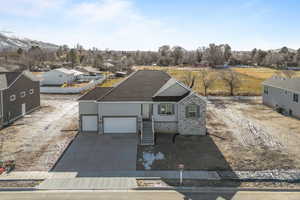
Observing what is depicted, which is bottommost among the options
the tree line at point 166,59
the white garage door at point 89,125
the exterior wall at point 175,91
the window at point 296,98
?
the white garage door at point 89,125

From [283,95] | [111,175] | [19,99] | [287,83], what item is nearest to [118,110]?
[111,175]

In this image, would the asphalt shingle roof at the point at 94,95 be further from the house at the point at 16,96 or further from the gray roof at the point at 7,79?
the gray roof at the point at 7,79

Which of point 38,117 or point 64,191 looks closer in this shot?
point 64,191

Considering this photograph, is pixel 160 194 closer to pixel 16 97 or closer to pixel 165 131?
pixel 165 131

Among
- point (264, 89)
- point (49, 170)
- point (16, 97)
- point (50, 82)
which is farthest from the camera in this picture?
point (50, 82)

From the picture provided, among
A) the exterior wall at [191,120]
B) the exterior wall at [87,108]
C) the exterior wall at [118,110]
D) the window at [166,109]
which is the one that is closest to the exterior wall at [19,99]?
the exterior wall at [87,108]

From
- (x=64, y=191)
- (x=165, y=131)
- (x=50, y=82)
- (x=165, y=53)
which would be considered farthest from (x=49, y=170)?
(x=165, y=53)

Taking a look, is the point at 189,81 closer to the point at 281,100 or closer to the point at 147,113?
the point at 281,100
